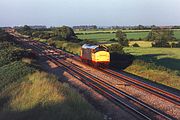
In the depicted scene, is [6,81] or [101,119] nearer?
[101,119]

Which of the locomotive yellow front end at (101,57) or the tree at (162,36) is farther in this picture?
the tree at (162,36)

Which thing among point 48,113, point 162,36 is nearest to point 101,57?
point 48,113

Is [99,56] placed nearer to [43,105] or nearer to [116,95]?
[116,95]

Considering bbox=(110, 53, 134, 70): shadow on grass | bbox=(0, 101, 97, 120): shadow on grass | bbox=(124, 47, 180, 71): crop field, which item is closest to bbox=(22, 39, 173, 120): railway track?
bbox=(0, 101, 97, 120): shadow on grass

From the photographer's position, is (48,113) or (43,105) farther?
(43,105)

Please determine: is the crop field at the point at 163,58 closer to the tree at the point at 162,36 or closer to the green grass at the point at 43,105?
the green grass at the point at 43,105

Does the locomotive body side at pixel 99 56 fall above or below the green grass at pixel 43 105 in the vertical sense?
below

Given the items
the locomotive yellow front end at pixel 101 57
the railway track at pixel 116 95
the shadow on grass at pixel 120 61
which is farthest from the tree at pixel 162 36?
the railway track at pixel 116 95

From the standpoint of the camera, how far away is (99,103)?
58.0ft

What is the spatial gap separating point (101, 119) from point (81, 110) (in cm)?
122

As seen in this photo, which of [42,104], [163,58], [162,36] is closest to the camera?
[42,104]

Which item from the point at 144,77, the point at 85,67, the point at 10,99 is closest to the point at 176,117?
the point at 10,99

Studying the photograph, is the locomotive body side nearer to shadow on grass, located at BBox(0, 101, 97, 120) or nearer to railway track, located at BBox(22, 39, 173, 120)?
railway track, located at BBox(22, 39, 173, 120)

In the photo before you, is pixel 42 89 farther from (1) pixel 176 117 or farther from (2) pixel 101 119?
(1) pixel 176 117
